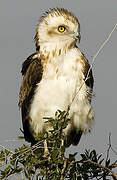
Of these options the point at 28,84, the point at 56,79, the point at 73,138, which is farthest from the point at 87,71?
the point at 73,138

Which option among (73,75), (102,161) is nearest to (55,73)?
(73,75)

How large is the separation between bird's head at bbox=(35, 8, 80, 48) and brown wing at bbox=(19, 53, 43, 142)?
0.35 metres

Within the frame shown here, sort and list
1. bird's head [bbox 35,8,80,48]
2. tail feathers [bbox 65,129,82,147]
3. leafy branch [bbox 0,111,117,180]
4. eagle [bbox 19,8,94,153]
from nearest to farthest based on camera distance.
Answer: leafy branch [bbox 0,111,117,180] < eagle [bbox 19,8,94,153] < bird's head [bbox 35,8,80,48] < tail feathers [bbox 65,129,82,147]

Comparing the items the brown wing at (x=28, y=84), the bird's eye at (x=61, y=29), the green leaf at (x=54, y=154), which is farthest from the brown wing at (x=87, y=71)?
the green leaf at (x=54, y=154)

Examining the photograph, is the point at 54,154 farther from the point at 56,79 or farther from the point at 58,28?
the point at 58,28

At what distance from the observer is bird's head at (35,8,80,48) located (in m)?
7.78

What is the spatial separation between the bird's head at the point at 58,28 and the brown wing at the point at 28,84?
35 centimetres

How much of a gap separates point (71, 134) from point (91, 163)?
2.10 metres

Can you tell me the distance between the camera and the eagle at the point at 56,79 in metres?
7.43

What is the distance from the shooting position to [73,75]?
743cm

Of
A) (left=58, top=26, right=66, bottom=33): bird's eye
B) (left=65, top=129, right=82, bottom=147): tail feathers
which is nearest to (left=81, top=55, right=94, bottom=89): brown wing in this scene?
(left=58, top=26, right=66, bottom=33): bird's eye

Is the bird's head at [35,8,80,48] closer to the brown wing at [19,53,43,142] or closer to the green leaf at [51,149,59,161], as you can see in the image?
the brown wing at [19,53,43,142]

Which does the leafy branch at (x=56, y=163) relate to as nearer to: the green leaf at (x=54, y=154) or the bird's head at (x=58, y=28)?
the green leaf at (x=54, y=154)

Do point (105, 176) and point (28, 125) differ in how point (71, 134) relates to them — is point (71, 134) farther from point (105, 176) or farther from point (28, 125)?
point (105, 176)
